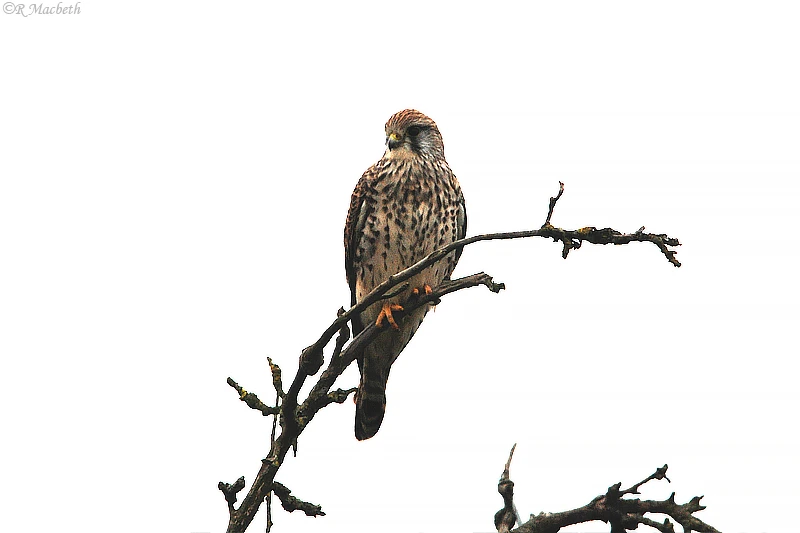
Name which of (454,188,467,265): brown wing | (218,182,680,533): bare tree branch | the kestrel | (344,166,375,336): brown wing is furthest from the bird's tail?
(218,182,680,533): bare tree branch

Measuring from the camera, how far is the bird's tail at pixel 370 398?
603 cm

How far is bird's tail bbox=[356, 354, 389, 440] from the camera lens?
19.8 ft

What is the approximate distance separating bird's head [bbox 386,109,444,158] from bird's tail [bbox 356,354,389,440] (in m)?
1.27

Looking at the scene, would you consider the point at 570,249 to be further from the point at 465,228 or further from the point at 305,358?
the point at 465,228

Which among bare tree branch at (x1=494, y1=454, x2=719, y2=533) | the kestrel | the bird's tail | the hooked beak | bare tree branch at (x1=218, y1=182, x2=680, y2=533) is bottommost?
bare tree branch at (x1=494, y1=454, x2=719, y2=533)

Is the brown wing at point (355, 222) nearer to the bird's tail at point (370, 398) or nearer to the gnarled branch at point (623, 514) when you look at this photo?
the bird's tail at point (370, 398)

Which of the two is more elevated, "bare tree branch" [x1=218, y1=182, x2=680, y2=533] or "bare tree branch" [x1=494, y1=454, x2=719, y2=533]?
"bare tree branch" [x1=218, y1=182, x2=680, y2=533]

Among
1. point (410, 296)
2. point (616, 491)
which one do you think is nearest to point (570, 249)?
point (616, 491)

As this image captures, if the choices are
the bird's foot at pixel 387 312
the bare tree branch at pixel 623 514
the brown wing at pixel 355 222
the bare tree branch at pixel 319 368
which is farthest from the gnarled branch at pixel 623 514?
the brown wing at pixel 355 222

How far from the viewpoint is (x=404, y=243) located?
5863 mm

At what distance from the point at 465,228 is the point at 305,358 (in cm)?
284

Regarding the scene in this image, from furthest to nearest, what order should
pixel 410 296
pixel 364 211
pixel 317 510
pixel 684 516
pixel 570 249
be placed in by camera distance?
pixel 364 211 < pixel 410 296 < pixel 317 510 < pixel 570 249 < pixel 684 516

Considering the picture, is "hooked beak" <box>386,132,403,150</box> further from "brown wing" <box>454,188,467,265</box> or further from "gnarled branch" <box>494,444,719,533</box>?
"gnarled branch" <box>494,444,719,533</box>

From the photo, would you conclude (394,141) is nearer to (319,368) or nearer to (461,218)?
(461,218)
